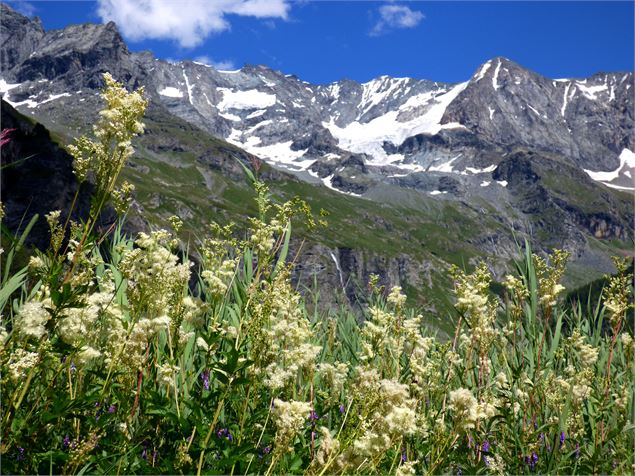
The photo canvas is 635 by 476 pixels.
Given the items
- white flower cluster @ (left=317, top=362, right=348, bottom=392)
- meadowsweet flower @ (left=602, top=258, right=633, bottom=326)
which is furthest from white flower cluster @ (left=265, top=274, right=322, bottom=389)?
meadowsweet flower @ (left=602, top=258, right=633, bottom=326)

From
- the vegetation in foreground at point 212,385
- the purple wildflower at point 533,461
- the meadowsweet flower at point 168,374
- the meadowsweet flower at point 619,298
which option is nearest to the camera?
the vegetation in foreground at point 212,385

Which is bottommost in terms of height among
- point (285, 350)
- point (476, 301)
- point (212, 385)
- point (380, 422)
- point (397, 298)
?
point (212, 385)

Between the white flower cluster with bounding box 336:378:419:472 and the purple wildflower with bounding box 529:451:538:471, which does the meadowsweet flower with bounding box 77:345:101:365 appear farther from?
the purple wildflower with bounding box 529:451:538:471

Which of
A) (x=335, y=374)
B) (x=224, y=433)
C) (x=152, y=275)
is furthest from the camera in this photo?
(x=224, y=433)

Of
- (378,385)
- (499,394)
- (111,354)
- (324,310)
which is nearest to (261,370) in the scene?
(378,385)

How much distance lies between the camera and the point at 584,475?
4184mm

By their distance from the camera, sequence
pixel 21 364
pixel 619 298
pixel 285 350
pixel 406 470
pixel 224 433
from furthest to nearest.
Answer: pixel 619 298
pixel 224 433
pixel 285 350
pixel 406 470
pixel 21 364

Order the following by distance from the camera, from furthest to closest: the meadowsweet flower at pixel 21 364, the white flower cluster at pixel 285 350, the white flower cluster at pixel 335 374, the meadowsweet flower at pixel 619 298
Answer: the meadowsweet flower at pixel 619 298 → the white flower cluster at pixel 335 374 → the white flower cluster at pixel 285 350 → the meadowsweet flower at pixel 21 364

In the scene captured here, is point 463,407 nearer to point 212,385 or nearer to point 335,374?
point 335,374

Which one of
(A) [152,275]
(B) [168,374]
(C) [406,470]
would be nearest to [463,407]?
(C) [406,470]

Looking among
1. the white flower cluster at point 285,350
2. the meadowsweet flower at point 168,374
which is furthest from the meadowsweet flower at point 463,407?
the meadowsweet flower at point 168,374

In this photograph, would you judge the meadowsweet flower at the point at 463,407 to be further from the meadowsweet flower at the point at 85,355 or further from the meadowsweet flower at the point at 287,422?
the meadowsweet flower at the point at 85,355

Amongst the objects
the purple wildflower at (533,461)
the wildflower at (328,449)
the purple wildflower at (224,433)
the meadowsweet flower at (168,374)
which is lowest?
the purple wildflower at (224,433)

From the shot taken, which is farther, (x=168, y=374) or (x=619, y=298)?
(x=619, y=298)
